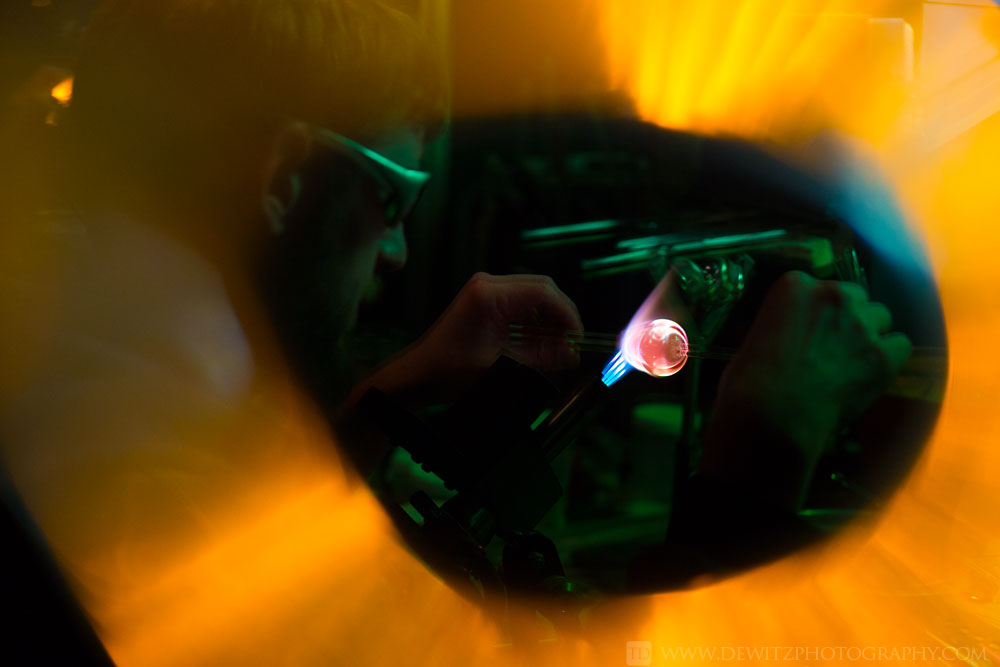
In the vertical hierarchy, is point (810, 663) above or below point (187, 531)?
below

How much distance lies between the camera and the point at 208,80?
0.63 meters

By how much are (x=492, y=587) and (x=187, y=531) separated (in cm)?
33

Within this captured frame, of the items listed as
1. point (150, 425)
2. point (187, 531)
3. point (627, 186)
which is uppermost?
point (627, 186)

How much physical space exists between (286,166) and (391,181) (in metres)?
0.10

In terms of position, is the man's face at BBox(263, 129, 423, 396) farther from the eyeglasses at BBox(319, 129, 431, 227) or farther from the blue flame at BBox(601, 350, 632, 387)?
the blue flame at BBox(601, 350, 632, 387)

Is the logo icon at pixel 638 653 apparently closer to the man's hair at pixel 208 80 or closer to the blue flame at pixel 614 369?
the blue flame at pixel 614 369

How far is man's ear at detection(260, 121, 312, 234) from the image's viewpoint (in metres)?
0.65

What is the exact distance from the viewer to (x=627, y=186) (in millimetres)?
722

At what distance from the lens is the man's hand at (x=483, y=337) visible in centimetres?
67

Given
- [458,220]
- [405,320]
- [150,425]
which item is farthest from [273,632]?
[458,220]

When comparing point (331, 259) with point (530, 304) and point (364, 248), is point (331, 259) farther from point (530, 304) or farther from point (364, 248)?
point (530, 304)

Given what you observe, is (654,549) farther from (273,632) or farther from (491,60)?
(491,60)

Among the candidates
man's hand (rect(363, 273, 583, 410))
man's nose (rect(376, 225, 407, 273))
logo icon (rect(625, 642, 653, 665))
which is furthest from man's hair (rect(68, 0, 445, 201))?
logo icon (rect(625, 642, 653, 665))

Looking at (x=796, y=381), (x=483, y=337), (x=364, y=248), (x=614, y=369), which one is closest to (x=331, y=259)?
(x=364, y=248)
